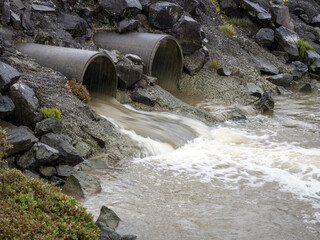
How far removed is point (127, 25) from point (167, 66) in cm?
258

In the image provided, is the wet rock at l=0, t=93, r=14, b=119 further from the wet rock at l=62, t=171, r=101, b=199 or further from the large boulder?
the large boulder

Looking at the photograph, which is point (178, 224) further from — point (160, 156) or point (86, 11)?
point (86, 11)

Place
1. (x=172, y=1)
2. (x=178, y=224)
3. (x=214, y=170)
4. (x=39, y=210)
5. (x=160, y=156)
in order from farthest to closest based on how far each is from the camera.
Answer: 1. (x=172, y=1)
2. (x=160, y=156)
3. (x=214, y=170)
4. (x=178, y=224)
5. (x=39, y=210)

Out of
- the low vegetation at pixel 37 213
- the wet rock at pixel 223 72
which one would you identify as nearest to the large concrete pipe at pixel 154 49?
the wet rock at pixel 223 72

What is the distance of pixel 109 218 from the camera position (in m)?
5.68

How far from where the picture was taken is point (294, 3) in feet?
90.7

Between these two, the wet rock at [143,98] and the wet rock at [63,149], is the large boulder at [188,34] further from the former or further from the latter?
the wet rock at [63,149]

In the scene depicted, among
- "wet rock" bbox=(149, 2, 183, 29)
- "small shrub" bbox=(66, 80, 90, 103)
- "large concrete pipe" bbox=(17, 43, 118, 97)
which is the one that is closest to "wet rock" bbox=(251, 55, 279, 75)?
"wet rock" bbox=(149, 2, 183, 29)

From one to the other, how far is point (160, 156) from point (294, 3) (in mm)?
22285

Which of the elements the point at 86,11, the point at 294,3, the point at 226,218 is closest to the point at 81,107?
the point at 226,218

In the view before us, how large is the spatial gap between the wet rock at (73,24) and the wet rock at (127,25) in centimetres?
163

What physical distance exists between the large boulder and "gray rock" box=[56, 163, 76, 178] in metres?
12.0

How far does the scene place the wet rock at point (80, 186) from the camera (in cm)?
683

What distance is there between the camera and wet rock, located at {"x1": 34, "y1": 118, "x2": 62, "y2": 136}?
806 cm
